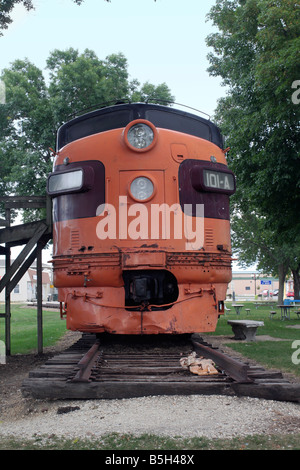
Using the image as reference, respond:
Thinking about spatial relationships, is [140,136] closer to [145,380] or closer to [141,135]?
[141,135]

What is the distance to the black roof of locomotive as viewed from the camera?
280 inches

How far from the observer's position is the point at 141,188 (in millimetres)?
6570

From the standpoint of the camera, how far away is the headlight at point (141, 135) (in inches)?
263

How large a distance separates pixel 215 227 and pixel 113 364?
247 cm

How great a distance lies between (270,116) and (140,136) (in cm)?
739

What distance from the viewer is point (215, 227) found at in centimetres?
696

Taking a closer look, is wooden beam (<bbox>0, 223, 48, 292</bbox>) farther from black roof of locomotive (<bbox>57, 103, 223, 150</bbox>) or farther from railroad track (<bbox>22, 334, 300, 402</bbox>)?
railroad track (<bbox>22, 334, 300, 402</bbox>)

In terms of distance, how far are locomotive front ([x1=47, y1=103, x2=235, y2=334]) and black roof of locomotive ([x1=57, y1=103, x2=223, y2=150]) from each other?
1.2 inches

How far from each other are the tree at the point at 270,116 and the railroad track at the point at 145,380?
26.9ft

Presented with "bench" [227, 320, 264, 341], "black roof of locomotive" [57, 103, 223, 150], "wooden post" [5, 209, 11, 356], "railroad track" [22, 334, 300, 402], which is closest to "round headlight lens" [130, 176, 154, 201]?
"black roof of locomotive" [57, 103, 223, 150]

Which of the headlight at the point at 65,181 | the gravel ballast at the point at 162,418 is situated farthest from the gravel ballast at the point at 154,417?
the headlight at the point at 65,181

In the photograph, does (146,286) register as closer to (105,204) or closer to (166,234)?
(166,234)

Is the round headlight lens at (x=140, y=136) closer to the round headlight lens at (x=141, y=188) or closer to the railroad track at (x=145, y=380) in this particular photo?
the round headlight lens at (x=141, y=188)

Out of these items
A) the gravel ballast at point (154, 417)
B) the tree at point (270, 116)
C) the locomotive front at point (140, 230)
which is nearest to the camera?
the gravel ballast at point (154, 417)
